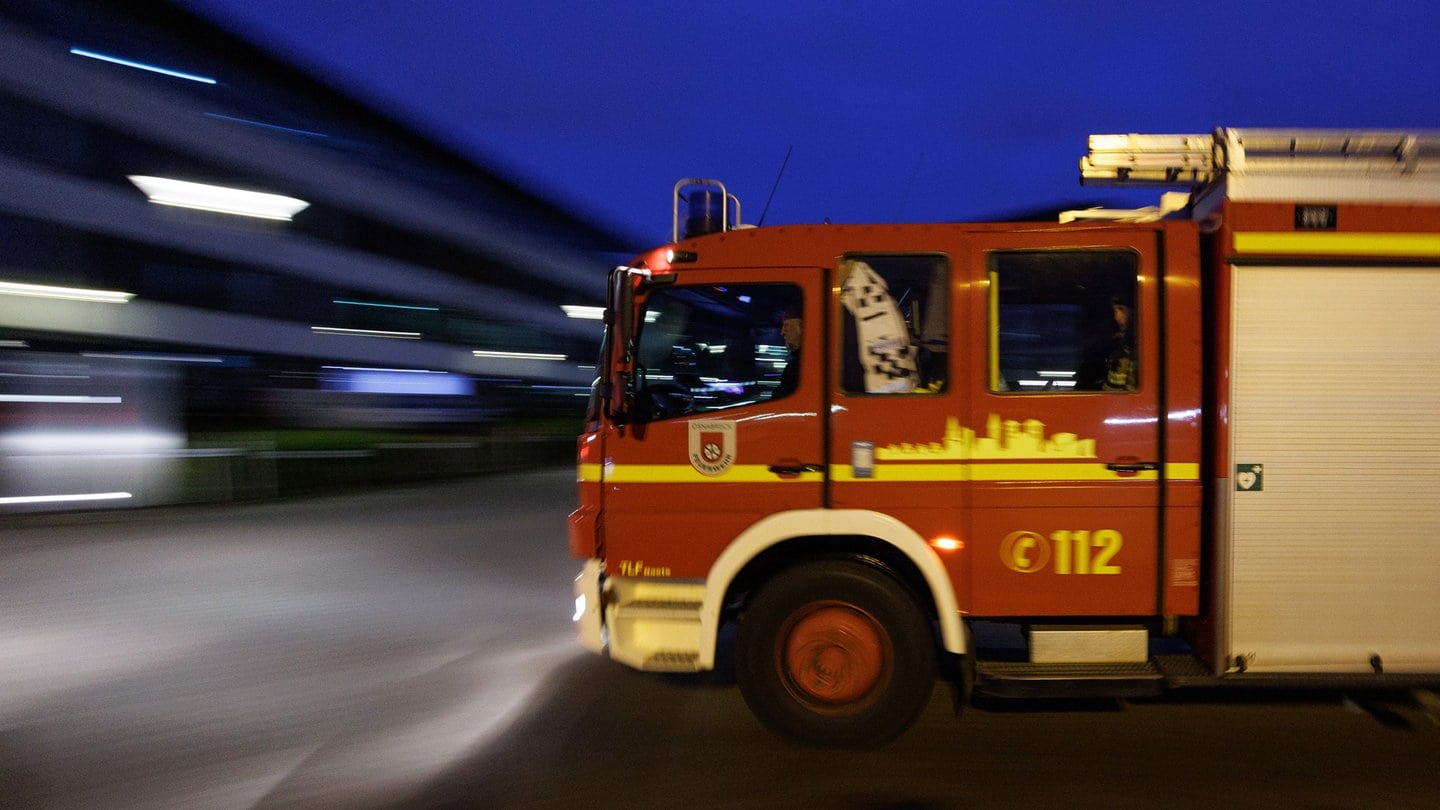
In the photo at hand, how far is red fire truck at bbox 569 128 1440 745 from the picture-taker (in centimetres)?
439

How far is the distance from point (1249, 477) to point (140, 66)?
1056 inches

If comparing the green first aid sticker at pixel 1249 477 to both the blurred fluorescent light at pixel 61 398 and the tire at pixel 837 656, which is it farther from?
the blurred fluorescent light at pixel 61 398

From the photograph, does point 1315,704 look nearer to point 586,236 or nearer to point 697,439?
point 697,439

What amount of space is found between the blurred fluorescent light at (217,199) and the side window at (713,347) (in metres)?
25.0

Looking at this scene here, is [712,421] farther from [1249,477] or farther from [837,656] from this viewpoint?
[1249,477]

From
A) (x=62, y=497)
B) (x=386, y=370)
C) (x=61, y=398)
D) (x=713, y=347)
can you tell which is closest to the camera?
(x=713, y=347)

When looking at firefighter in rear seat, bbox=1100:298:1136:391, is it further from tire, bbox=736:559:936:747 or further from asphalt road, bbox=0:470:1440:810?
asphalt road, bbox=0:470:1440:810

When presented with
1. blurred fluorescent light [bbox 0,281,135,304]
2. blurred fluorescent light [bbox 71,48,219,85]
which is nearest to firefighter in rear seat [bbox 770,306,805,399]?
blurred fluorescent light [bbox 0,281,135,304]

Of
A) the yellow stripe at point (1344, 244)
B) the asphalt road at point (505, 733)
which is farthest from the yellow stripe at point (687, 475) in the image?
the yellow stripe at point (1344, 244)

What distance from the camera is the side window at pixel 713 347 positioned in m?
4.64

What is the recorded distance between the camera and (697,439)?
463 centimetres

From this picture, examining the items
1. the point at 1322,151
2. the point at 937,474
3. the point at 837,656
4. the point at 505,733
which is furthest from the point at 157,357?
the point at 1322,151

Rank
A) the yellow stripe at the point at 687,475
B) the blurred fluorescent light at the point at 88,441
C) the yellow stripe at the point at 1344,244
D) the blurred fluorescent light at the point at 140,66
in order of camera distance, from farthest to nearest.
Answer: the blurred fluorescent light at the point at 140,66
the blurred fluorescent light at the point at 88,441
the yellow stripe at the point at 687,475
the yellow stripe at the point at 1344,244

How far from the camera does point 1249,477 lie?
4383 millimetres
